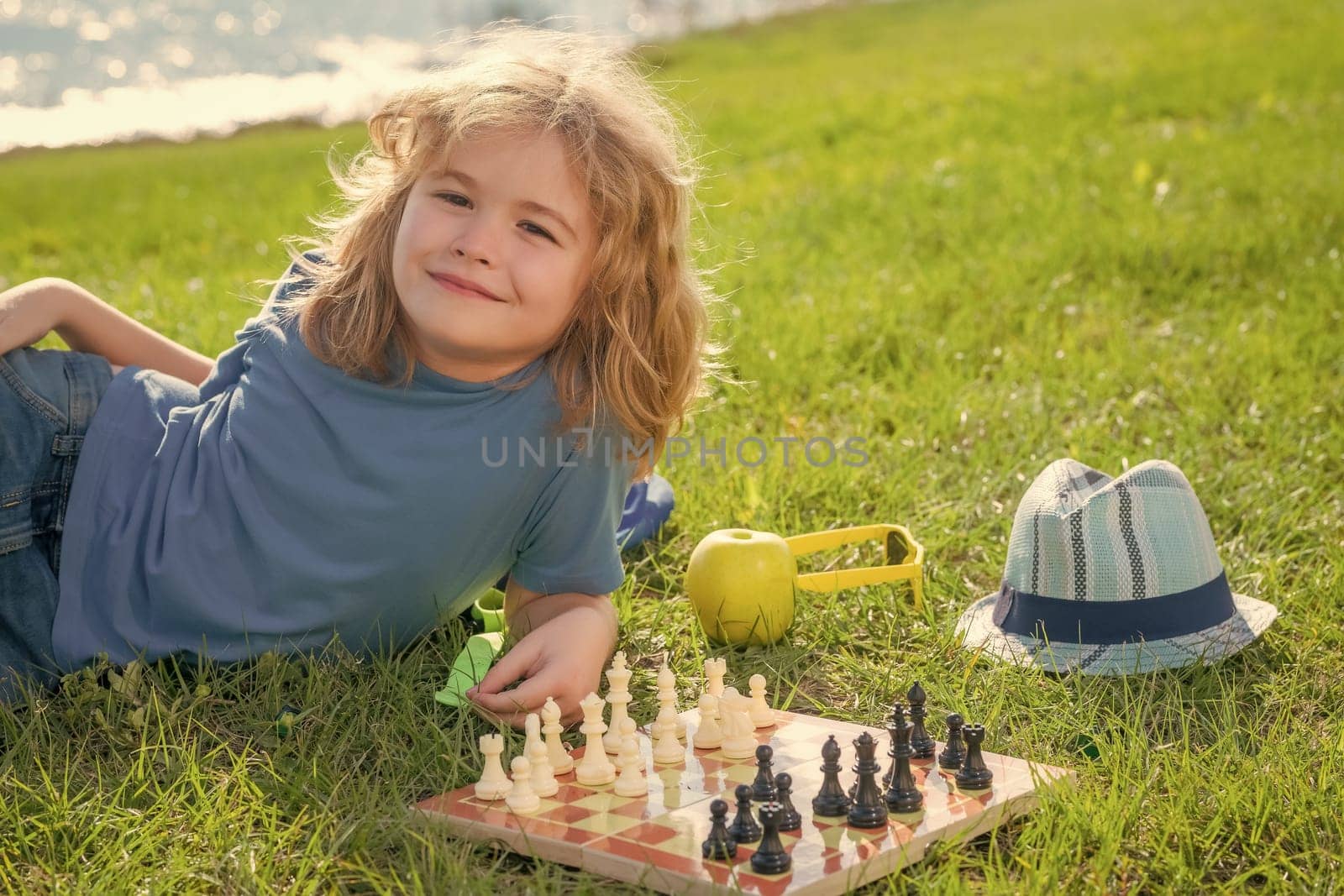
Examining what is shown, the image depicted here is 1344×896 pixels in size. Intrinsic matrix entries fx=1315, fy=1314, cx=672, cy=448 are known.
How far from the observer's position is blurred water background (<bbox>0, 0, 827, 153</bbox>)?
1742cm

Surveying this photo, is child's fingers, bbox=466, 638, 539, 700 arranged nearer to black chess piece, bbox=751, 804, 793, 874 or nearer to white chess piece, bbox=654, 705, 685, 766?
white chess piece, bbox=654, 705, 685, 766

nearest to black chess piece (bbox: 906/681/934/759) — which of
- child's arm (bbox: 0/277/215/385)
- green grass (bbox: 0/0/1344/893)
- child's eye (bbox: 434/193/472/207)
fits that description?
green grass (bbox: 0/0/1344/893)

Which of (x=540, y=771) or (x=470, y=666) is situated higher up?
(x=540, y=771)

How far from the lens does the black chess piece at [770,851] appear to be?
1882mm

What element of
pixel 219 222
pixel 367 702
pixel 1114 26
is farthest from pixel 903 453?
pixel 1114 26

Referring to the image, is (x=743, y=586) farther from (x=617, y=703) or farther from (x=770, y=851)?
(x=770, y=851)

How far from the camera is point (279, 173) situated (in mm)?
10930

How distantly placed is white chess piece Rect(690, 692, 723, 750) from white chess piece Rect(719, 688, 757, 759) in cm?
2

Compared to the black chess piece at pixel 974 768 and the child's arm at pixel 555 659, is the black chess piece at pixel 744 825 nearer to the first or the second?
the black chess piece at pixel 974 768

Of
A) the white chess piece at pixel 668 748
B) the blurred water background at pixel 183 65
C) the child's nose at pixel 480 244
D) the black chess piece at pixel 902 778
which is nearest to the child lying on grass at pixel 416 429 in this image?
the child's nose at pixel 480 244

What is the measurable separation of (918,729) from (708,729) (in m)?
0.38

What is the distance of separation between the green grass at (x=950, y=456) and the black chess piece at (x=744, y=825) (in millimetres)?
198

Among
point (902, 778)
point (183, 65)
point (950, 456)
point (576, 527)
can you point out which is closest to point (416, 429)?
point (576, 527)

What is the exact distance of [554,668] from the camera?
2680 millimetres
